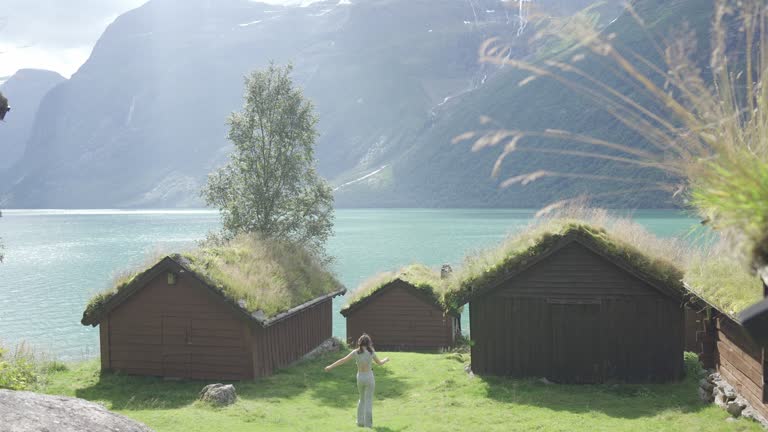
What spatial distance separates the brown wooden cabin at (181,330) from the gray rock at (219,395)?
2836 mm

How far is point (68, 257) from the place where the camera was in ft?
293

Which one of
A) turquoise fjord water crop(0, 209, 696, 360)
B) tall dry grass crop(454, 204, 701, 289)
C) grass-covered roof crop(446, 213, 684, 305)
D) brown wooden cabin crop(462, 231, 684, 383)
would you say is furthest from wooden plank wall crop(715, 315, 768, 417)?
turquoise fjord water crop(0, 209, 696, 360)

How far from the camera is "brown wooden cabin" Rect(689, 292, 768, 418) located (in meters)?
12.2

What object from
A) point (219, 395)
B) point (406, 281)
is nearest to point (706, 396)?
point (219, 395)

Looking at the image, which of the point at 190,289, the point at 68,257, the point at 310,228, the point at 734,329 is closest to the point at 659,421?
the point at 734,329

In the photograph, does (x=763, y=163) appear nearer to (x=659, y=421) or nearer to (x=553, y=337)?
(x=659, y=421)

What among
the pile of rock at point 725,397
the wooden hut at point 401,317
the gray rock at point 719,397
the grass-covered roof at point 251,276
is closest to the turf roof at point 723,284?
the pile of rock at point 725,397

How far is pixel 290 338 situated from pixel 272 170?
1604 cm

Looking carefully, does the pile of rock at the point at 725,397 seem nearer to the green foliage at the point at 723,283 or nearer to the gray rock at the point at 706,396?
the gray rock at the point at 706,396

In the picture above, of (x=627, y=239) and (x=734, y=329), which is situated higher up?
(x=627, y=239)

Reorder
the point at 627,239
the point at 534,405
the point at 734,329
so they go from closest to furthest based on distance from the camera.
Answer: the point at 734,329, the point at 534,405, the point at 627,239

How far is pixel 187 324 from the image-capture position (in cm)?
2019

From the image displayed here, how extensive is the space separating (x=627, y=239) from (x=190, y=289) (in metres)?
14.4

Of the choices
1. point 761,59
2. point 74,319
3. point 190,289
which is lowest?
point 74,319
